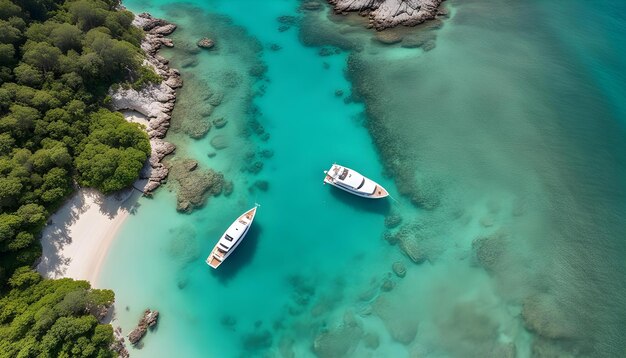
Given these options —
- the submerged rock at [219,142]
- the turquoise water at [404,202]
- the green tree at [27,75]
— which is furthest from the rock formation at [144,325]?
the green tree at [27,75]

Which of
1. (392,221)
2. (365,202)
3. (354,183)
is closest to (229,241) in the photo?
(354,183)

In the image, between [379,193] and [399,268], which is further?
[379,193]

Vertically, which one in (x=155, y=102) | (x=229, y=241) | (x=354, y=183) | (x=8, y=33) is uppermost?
(x=8, y=33)

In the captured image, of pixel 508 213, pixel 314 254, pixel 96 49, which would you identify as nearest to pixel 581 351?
pixel 508 213

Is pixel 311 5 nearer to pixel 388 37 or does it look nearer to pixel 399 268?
pixel 388 37

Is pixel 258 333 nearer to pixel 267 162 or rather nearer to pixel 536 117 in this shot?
pixel 267 162
